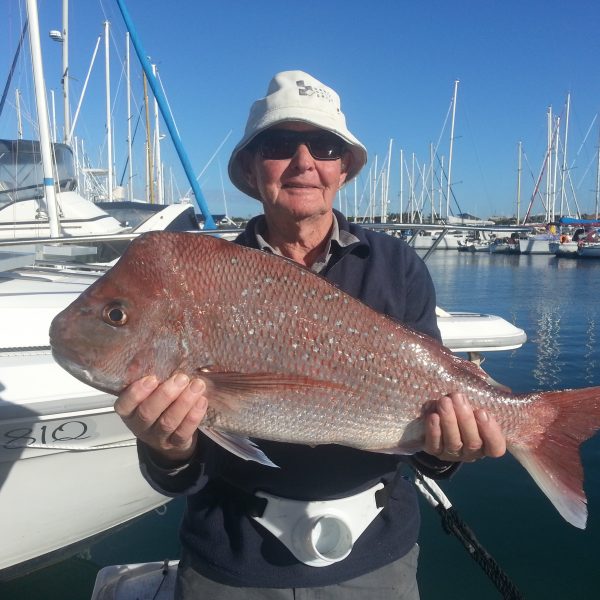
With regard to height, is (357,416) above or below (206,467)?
above

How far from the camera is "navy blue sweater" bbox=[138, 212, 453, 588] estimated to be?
196 cm

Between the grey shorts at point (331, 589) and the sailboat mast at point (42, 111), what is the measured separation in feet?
14.5

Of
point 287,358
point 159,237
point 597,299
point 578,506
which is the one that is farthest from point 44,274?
point 597,299

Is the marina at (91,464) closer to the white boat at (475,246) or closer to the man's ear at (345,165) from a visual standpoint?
the man's ear at (345,165)

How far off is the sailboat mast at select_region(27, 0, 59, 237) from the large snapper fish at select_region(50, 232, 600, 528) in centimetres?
423

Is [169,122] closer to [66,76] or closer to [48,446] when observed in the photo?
[66,76]

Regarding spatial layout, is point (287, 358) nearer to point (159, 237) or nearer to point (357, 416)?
point (357, 416)

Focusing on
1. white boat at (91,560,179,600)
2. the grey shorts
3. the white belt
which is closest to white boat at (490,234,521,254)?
white boat at (91,560,179,600)

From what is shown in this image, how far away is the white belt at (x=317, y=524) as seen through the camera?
6.30ft

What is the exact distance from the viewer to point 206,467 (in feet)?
6.63

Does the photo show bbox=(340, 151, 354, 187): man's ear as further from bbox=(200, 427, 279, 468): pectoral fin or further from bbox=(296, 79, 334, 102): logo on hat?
bbox=(200, 427, 279, 468): pectoral fin

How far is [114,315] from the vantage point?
5.76ft

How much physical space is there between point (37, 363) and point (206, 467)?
1556 mm

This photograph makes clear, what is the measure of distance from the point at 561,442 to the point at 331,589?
3.30ft
